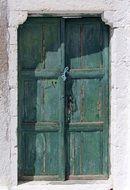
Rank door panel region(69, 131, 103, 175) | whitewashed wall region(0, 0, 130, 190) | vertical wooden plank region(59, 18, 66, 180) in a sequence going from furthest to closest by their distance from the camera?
door panel region(69, 131, 103, 175) → vertical wooden plank region(59, 18, 66, 180) → whitewashed wall region(0, 0, 130, 190)

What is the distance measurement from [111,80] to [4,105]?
1242 millimetres

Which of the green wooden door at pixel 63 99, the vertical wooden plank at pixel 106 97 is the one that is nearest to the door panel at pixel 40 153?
the green wooden door at pixel 63 99

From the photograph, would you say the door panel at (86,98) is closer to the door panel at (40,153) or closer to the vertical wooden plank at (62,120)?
the vertical wooden plank at (62,120)

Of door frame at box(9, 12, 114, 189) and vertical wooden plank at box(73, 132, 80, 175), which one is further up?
door frame at box(9, 12, 114, 189)

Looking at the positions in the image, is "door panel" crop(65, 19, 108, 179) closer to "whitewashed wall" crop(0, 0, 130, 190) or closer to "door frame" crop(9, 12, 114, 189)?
"whitewashed wall" crop(0, 0, 130, 190)

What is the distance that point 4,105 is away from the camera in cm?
612

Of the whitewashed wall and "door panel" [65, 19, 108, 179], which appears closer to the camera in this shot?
the whitewashed wall

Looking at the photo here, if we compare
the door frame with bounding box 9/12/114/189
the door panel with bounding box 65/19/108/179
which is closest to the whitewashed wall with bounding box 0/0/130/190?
the door frame with bounding box 9/12/114/189

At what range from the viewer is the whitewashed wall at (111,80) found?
6070 millimetres

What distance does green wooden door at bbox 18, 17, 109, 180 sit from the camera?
6281mm

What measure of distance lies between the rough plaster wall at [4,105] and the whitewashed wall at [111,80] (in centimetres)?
1

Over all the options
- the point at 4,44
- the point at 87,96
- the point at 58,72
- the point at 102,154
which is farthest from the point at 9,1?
the point at 102,154

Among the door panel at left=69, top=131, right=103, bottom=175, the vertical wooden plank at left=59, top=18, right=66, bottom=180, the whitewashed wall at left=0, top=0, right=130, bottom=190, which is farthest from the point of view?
the door panel at left=69, top=131, right=103, bottom=175

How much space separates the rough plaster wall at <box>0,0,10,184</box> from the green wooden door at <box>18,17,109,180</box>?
199 millimetres
